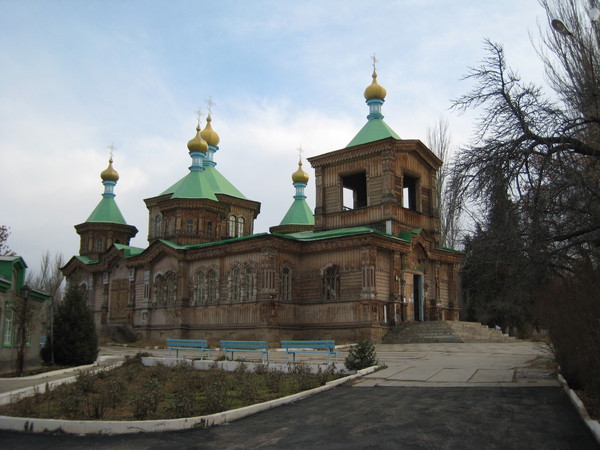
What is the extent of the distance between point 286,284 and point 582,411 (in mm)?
19019

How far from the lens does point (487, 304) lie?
35.0 meters

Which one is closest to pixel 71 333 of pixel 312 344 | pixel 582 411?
pixel 312 344

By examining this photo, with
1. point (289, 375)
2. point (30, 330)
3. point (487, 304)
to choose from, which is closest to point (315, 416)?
point (289, 375)

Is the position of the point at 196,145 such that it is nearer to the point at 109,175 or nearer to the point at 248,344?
the point at 109,175

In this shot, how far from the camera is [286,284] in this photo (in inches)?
1048

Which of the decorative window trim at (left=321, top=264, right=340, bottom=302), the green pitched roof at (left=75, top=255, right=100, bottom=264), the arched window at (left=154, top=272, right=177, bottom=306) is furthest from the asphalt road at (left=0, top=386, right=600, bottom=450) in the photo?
the green pitched roof at (left=75, top=255, right=100, bottom=264)

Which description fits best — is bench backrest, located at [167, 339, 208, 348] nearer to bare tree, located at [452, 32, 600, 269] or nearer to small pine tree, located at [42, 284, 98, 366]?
small pine tree, located at [42, 284, 98, 366]

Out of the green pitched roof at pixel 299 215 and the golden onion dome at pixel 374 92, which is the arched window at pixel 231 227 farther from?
the golden onion dome at pixel 374 92

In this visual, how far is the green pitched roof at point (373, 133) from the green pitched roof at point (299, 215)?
12084mm

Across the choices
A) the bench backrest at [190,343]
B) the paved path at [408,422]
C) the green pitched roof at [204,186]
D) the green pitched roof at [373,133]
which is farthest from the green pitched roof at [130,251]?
the paved path at [408,422]

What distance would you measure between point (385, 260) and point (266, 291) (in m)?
5.29

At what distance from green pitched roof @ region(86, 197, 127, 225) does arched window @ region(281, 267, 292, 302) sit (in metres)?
18.4

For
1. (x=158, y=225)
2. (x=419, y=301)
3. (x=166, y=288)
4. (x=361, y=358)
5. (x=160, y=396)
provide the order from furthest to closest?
(x=158, y=225) → (x=166, y=288) → (x=419, y=301) → (x=361, y=358) → (x=160, y=396)

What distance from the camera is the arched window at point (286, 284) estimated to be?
86.7 feet
